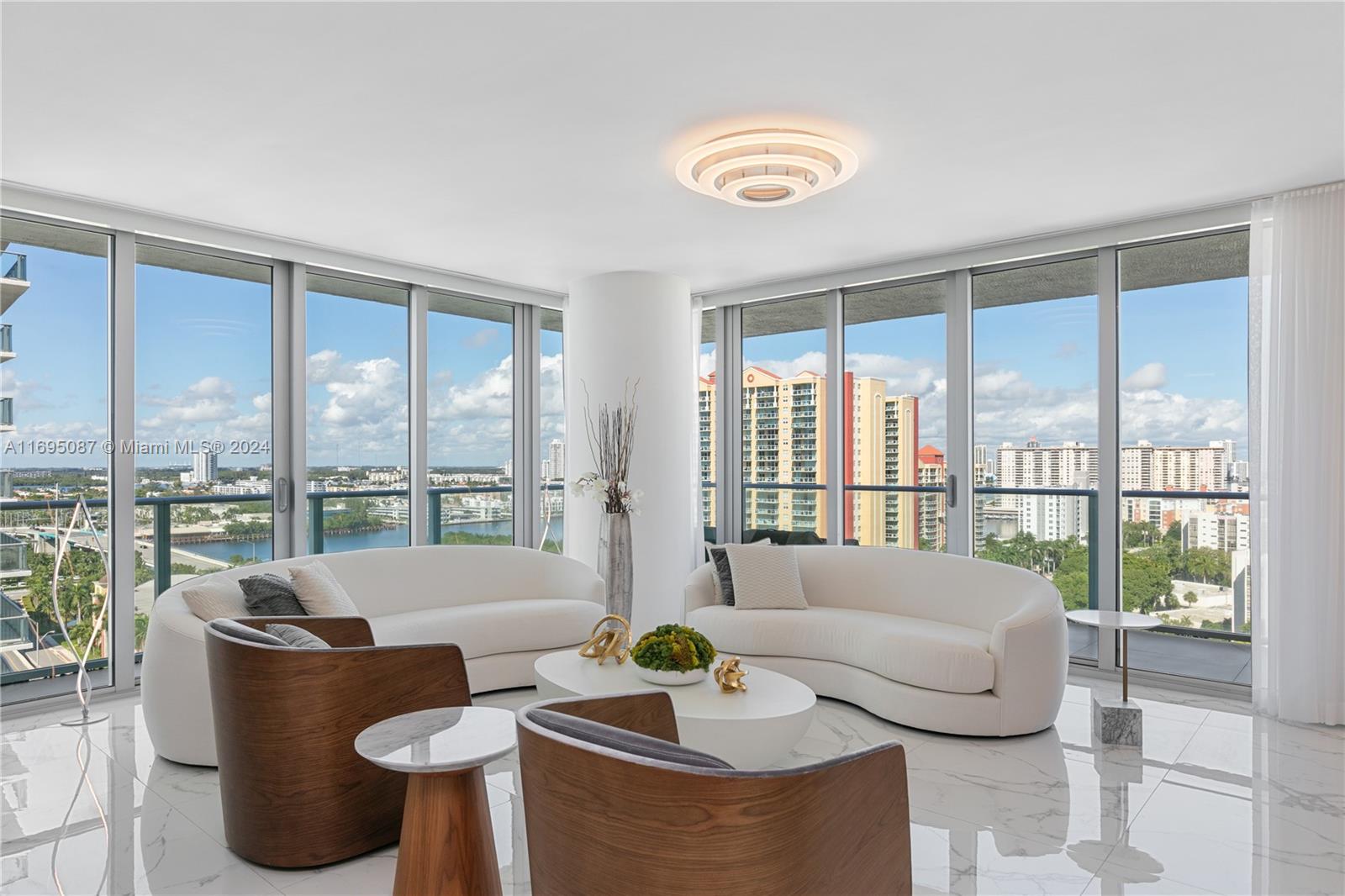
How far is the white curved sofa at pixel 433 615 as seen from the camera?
11.0ft

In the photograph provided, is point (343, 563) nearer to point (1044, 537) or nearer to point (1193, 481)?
point (1044, 537)

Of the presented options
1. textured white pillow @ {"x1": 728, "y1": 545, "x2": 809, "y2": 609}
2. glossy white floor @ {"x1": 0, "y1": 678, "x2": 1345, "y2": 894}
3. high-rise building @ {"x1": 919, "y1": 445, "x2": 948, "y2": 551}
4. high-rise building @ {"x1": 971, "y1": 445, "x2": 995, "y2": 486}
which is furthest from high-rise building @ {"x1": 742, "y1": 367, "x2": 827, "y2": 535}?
glossy white floor @ {"x1": 0, "y1": 678, "x2": 1345, "y2": 894}

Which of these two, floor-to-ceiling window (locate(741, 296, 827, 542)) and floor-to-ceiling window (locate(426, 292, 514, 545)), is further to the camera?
floor-to-ceiling window (locate(741, 296, 827, 542))

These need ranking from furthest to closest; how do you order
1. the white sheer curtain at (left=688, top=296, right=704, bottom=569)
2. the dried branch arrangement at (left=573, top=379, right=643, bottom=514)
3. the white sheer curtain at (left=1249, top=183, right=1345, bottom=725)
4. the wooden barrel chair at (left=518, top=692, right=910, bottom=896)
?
the white sheer curtain at (left=688, top=296, right=704, bottom=569) → the dried branch arrangement at (left=573, top=379, right=643, bottom=514) → the white sheer curtain at (left=1249, top=183, right=1345, bottom=725) → the wooden barrel chair at (left=518, top=692, right=910, bottom=896)

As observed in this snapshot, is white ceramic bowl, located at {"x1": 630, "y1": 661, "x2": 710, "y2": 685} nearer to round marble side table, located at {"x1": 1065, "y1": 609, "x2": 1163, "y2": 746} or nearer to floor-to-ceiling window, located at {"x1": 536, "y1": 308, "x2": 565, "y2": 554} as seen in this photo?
round marble side table, located at {"x1": 1065, "y1": 609, "x2": 1163, "y2": 746}

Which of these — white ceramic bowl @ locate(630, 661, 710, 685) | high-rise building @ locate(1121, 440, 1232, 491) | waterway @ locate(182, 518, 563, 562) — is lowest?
white ceramic bowl @ locate(630, 661, 710, 685)

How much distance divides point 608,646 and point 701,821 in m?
2.47

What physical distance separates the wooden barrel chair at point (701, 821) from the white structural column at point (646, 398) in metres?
4.46

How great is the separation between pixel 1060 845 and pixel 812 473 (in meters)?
3.97

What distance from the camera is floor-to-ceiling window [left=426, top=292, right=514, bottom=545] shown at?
6262mm

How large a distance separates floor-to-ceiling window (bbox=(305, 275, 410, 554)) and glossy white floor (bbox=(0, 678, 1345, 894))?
192cm

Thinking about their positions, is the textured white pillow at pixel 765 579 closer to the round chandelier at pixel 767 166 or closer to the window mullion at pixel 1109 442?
the window mullion at pixel 1109 442

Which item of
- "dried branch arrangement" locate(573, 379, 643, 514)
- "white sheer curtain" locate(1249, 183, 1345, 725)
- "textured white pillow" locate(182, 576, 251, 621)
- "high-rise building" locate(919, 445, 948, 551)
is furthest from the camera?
"high-rise building" locate(919, 445, 948, 551)

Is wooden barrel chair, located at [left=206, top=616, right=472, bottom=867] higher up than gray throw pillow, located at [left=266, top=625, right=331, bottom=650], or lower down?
lower down
